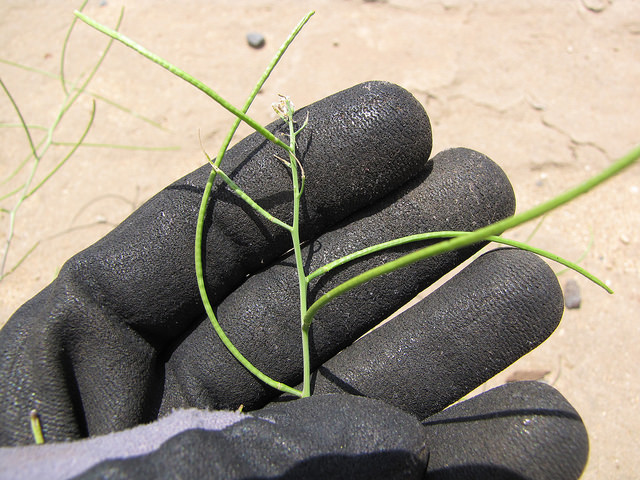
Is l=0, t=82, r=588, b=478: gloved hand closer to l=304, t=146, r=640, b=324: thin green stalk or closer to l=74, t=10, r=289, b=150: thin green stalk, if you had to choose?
l=74, t=10, r=289, b=150: thin green stalk

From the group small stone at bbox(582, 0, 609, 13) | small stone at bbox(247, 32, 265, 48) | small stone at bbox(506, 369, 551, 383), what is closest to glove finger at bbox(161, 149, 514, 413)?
small stone at bbox(506, 369, 551, 383)

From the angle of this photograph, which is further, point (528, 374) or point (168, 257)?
point (528, 374)

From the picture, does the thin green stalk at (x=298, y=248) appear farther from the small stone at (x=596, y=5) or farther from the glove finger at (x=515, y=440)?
the small stone at (x=596, y=5)

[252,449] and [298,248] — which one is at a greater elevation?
[298,248]

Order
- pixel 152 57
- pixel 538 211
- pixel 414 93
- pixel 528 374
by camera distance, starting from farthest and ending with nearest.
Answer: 1. pixel 414 93
2. pixel 528 374
3. pixel 152 57
4. pixel 538 211

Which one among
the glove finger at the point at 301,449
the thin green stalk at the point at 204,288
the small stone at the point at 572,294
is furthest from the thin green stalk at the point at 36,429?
the small stone at the point at 572,294

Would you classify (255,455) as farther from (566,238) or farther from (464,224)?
(566,238)

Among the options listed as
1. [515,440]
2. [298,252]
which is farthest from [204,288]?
[515,440]

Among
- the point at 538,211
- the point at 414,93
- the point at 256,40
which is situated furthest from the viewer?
the point at 256,40

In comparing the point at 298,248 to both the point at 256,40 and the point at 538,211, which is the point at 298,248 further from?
the point at 256,40
